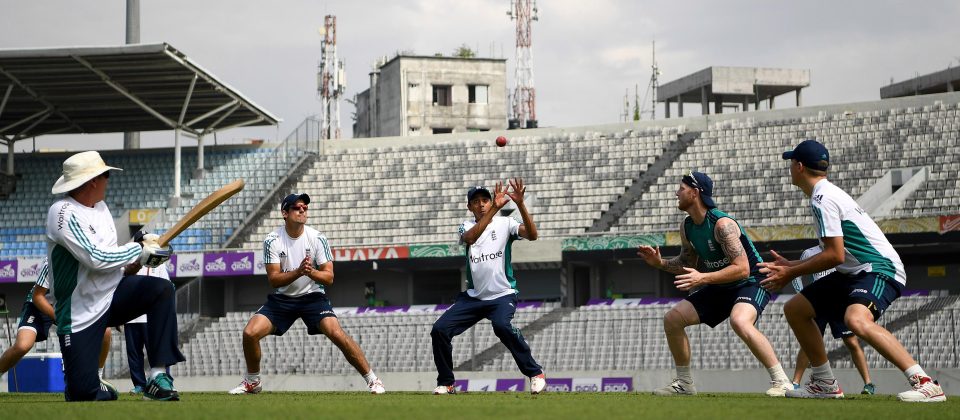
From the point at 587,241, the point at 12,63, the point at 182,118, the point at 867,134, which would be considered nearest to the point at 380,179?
the point at 182,118

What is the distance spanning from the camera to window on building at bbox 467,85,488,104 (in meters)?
64.9

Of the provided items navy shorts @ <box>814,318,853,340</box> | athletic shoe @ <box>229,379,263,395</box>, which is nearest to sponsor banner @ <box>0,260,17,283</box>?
athletic shoe @ <box>229,379,263,395</box>

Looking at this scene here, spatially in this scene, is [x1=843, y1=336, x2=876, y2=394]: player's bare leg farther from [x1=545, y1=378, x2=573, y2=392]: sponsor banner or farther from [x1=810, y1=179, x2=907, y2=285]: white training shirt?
[x1=545, y1=378, x2=573, y2=392]: sponsor banner

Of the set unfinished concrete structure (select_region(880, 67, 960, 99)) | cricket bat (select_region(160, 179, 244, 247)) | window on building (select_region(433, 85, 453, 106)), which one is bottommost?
cricket bat (select_region(160, 179, 244, 247))

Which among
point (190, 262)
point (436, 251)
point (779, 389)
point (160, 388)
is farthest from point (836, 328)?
point (190, 262)

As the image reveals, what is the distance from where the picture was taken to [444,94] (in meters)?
65.0

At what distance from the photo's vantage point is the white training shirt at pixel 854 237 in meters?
9.52

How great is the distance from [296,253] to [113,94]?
27217mm

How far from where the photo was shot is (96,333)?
952cm

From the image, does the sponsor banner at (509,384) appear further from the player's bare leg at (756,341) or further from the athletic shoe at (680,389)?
the player's bare leg at (756,341)

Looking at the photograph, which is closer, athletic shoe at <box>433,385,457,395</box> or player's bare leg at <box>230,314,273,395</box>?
athletic shoe at <box>433,385,457,395</box>

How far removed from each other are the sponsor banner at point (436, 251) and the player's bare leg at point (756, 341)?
898 inches

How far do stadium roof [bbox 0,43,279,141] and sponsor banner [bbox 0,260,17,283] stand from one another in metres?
4.87

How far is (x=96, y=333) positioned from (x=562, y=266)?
2520 centimetres
